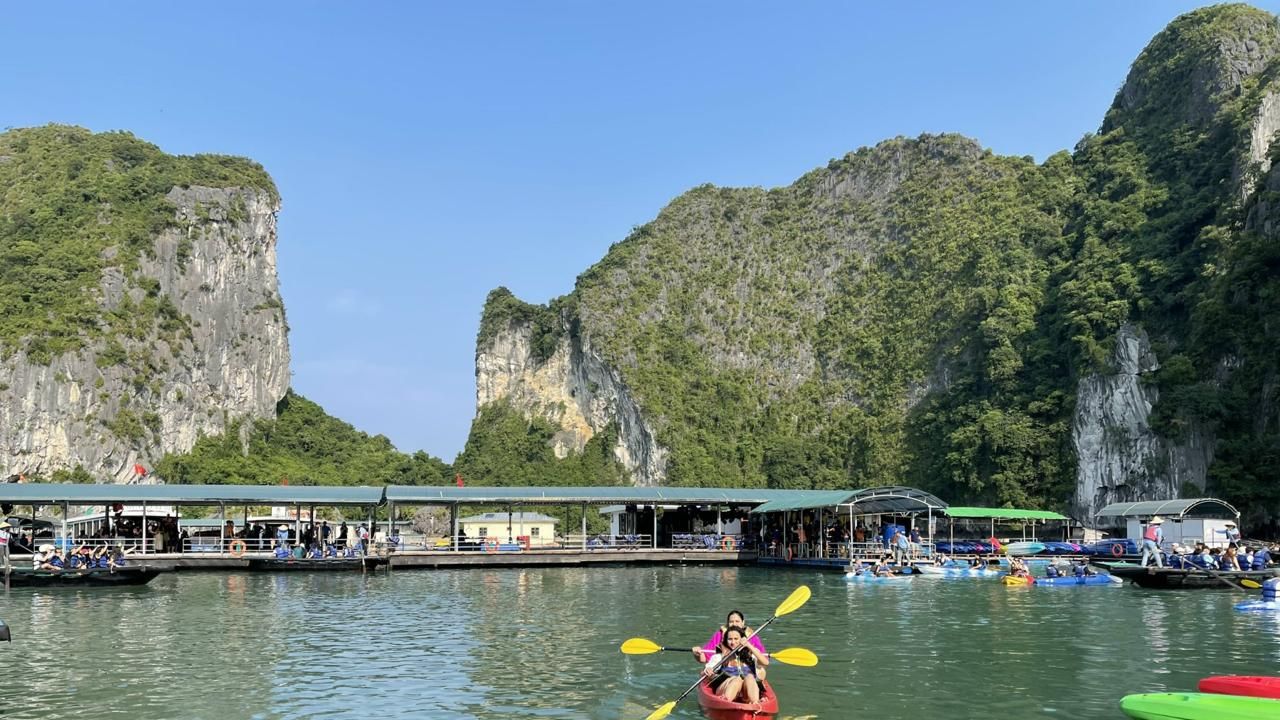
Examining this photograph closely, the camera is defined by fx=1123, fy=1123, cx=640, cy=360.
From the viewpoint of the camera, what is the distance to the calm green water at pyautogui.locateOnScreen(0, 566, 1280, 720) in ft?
49.2

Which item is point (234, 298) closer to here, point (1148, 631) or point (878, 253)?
point (878, 253)

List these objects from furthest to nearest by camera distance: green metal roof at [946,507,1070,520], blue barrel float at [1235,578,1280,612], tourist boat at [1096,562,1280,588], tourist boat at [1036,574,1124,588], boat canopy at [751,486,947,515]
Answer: green metal roof at [946,507,1070,520] < boat canopy at [751,486,947,515] < tourist boat at [1036,574,1124,588] < tourist boat at [1096,562,1280,588] < blue barrel float at [1235,578,1280,612]

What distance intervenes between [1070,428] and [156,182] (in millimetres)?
87422

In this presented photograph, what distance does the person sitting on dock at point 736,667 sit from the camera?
1376 cm

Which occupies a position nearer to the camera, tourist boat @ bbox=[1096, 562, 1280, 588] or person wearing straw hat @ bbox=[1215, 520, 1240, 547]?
tourist boat @ bbox=[1096, 562, 1280, 588]

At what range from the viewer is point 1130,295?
7550 centimetres

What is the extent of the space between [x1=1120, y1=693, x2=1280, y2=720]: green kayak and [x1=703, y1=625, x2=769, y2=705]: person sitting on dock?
443 centimetres

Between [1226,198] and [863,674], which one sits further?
[1226,198]

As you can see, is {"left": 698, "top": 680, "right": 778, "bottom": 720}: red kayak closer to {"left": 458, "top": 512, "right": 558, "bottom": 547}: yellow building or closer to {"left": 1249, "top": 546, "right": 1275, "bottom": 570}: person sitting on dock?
{"left": 1249, "top": 546, "right": 1275, "bottom": 570}: person sitting on dock

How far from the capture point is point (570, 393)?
121m

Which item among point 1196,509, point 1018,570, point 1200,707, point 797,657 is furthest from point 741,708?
point 1196,509

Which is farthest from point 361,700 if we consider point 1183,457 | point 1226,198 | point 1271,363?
point 1226,198

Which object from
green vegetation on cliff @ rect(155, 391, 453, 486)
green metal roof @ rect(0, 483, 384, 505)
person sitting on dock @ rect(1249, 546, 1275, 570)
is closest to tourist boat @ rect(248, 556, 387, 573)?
green metal roof @ rect(0, 483, 384, 505)

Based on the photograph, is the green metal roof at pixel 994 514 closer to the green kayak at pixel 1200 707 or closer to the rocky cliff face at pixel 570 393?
the green kayak at pixel 1200 707
